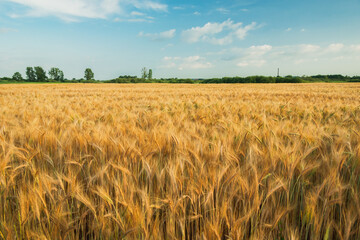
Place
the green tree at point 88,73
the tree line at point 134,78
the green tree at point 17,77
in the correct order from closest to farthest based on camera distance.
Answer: the tree line at point 134,78
the green tree at point 17,77
the green tree at point 88,73

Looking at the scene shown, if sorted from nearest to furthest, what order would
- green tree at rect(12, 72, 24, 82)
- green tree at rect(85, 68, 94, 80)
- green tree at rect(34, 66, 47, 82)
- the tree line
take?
the tree line → green tree at rect(12, 72, 24, 82) → green tree at rect(34, 66, 47, 82) → green tree at rect(85, 68, 94, 80)

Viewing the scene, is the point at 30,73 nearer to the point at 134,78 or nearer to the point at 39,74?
the point at 39,74

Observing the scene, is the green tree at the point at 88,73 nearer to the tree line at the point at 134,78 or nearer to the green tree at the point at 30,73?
the tree line at the point at 134,78

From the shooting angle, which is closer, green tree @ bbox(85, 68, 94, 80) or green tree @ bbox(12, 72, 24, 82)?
green tree @ bbox(12, 72, 24, 82)

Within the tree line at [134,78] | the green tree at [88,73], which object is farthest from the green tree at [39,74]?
the green tree at [88,73]

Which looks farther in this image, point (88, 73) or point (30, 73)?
point (88, 73)

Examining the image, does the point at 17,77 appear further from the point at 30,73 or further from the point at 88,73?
the point at 88,73

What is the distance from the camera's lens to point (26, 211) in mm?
983

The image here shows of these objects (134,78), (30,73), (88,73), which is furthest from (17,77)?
(134,78)

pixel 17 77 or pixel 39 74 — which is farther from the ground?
pixel 39 74

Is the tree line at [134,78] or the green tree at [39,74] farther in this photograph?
the green tree at [39,74]

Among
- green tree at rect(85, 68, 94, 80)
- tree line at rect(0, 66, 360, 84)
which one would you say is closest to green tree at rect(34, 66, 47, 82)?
tree line at rect(0, 66, 360, 84)

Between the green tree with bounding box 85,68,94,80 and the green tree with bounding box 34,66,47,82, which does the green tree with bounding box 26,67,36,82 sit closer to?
the green tree with bounding box 34,66,47,82

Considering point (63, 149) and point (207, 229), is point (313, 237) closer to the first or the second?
point (207, 229)
